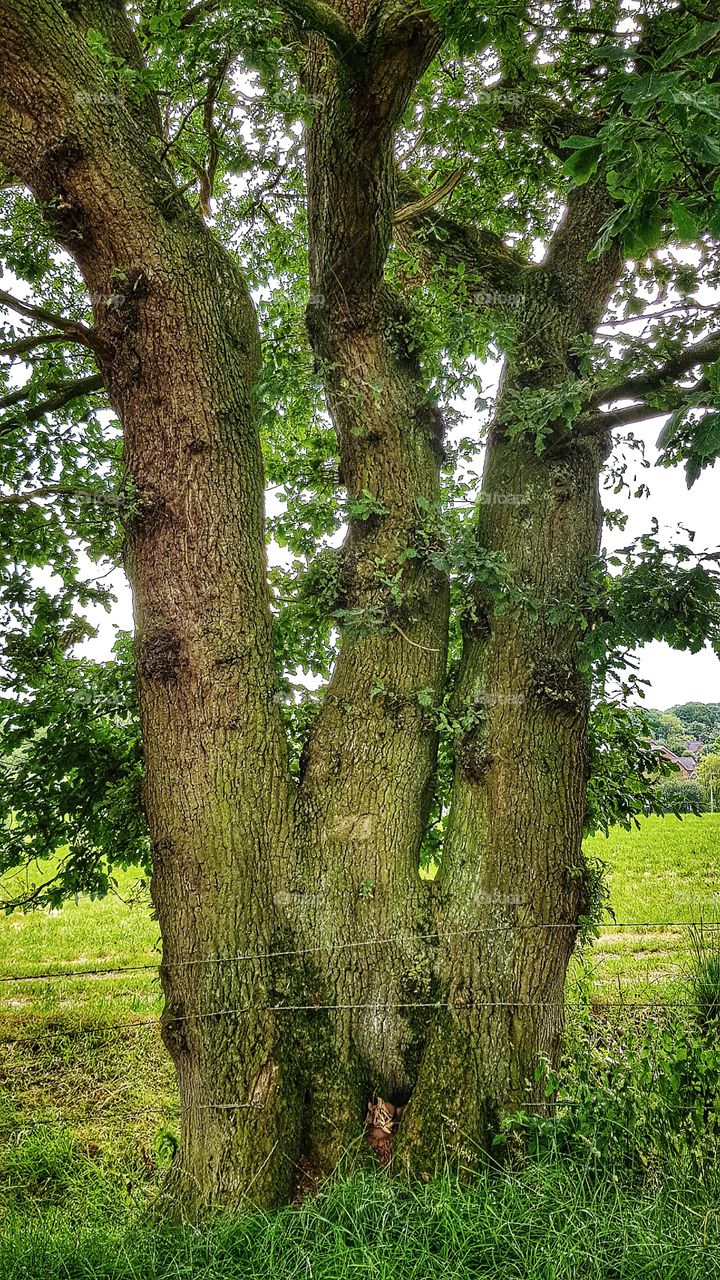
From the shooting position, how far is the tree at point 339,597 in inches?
98.6

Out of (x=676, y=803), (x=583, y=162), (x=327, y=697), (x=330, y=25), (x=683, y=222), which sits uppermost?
(x=330, y=25)

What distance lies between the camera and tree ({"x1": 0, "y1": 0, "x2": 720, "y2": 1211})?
250 cm

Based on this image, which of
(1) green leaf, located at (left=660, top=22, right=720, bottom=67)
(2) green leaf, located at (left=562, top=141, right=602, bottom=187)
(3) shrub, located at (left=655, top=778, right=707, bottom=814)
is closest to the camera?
(1) green leaf, located at (left=660, top=22, right=720, bottom=67)

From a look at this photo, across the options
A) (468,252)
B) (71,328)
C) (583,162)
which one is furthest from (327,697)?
(468,252)

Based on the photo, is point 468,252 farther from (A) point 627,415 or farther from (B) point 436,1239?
(B) point 436,1239

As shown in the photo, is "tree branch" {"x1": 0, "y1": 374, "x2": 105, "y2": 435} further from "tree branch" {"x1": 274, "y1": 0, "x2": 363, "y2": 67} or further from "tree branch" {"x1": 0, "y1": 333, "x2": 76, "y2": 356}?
"tree branch" {"x1": 274, "y1": 0, "x2": 363, "y2": 67}

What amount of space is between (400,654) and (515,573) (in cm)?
65

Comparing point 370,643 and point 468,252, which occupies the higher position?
point 468,252

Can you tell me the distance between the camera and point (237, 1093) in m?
2.42

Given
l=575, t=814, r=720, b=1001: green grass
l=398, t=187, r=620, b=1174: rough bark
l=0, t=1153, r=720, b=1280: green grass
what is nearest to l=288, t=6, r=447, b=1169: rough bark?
l=398, t=187, r=620, b=1174: rough bark

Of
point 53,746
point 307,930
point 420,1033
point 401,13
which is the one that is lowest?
point 420,1033

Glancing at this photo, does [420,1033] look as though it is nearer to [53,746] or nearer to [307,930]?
[307,930]

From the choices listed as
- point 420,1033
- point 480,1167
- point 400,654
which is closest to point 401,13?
point 400,654

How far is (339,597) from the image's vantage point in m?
3.05
